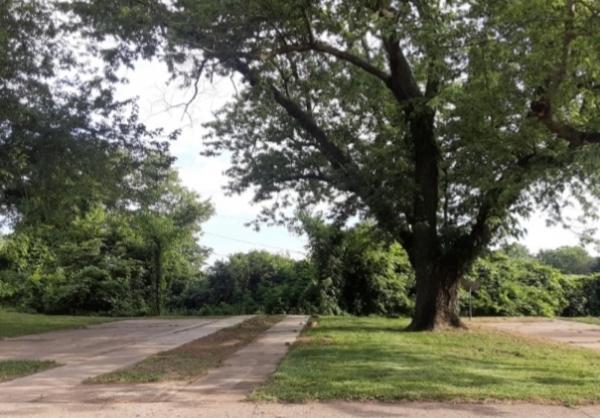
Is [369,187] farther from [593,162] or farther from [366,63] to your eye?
[593,162]

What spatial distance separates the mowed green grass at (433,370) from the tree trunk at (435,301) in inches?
70.6

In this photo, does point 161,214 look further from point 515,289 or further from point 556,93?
point 556,93

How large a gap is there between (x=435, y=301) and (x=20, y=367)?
10.9 metres

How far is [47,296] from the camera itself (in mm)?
30344

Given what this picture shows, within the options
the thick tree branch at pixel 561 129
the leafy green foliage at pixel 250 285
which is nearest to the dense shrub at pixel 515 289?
the leafy green foliage at pixel 250 285

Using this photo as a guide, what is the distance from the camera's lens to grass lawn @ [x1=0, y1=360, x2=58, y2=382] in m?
9.81

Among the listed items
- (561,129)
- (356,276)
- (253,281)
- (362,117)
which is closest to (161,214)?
(253,281)

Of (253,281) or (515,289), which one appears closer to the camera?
(515,289)

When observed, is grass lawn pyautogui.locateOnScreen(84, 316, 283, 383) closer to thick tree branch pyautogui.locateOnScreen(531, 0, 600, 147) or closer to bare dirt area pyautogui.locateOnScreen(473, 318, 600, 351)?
thick tree branch pyautogui.locateOnScreen(531, 0, 600, 147)

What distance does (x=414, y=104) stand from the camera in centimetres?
1644

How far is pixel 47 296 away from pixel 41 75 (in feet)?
53.5

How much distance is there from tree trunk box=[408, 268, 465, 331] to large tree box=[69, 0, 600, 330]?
4cm

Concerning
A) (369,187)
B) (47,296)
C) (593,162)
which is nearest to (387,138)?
(369,187)

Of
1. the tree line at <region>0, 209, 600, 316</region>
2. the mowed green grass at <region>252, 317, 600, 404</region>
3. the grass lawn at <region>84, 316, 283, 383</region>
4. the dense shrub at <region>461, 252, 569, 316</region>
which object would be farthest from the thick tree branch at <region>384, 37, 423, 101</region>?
the dense shrub at <region>461, 252, 569, 316</region>
